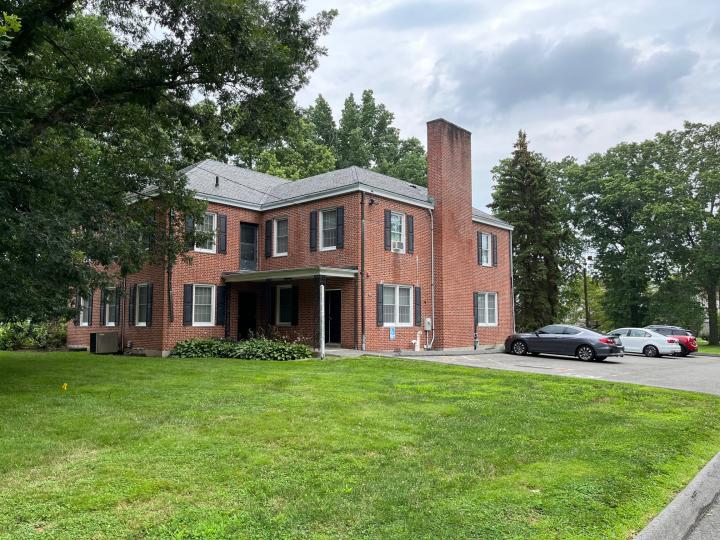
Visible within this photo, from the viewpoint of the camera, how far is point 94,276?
964 cm

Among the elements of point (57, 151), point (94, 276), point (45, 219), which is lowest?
point (94, 276)

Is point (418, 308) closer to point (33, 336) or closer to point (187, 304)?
point (187, 304)

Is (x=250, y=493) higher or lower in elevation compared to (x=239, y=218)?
lower

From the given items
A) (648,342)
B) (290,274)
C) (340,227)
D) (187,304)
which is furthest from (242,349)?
(648,342)

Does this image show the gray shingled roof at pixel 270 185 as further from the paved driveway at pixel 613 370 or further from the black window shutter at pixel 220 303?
the paved driveway at pixel 613 370

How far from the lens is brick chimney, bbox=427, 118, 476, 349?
21.1m

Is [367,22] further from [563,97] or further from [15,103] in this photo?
[15,103]

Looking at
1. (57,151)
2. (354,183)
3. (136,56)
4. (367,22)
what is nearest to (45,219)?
(136,56)

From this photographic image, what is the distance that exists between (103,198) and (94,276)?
246 cm

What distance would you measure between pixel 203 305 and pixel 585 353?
13.3 metres

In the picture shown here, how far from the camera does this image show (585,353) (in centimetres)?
1825

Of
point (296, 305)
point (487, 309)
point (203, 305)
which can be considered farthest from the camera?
point (487, 309)

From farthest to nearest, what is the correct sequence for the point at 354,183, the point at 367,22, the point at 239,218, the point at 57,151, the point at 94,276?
the point at 239,218 < the point at 354,183 < the point at 57,151 < the point at 367,22 < the point at 94,276

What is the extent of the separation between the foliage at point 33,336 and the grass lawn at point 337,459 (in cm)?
1532
